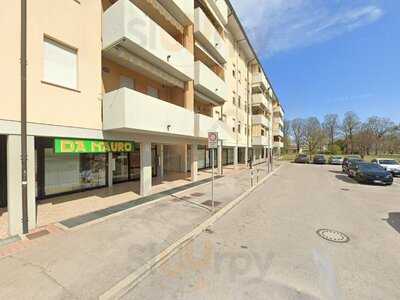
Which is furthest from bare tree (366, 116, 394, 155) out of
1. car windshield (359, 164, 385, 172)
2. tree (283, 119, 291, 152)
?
car windshield (359, 164, 385, 172)

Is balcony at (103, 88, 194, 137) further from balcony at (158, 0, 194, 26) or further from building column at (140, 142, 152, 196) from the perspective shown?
balcony at (158, 0, 194, 26)

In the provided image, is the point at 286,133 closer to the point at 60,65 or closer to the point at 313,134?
the point at 313,134

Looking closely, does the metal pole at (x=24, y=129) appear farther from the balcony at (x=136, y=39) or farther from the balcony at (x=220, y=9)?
the balcony at (x=220, y=9)

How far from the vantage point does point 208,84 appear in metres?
15.0

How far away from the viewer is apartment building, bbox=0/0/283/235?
229 inches

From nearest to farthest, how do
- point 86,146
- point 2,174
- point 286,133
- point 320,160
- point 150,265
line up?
1. point 150,265
2. point 86,146
3. point 2,174
4. point 320,160
5. point 286,133

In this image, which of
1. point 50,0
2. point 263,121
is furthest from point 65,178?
point 263,121

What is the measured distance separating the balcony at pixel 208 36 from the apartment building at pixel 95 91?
0.27 ft

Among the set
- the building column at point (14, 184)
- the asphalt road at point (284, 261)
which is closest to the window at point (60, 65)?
the building column at point (14, 184)

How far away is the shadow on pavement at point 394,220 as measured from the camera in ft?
22.2

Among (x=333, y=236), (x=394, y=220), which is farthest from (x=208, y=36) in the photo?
(x=394, y=220)

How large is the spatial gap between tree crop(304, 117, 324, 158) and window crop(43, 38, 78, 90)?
7159 cm

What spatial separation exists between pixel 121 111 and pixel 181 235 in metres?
4.88

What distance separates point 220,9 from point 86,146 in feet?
56.1
